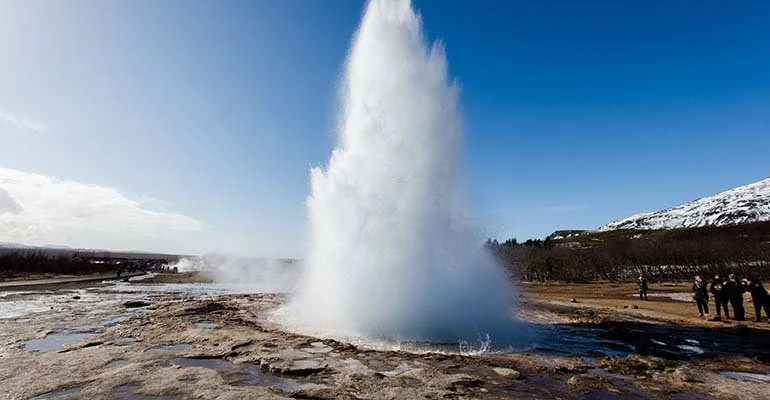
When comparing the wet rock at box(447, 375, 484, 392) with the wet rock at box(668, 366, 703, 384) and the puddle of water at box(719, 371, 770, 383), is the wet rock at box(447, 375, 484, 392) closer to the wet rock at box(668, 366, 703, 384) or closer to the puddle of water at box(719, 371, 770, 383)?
the wet rock at box(668, 366, 703, 384)

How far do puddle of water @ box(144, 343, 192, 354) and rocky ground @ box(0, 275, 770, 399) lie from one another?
3 centimetres

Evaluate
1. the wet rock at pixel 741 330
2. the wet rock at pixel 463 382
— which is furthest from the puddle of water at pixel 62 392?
the wet rock at pixel 741 330

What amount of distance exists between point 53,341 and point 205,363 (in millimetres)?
6529

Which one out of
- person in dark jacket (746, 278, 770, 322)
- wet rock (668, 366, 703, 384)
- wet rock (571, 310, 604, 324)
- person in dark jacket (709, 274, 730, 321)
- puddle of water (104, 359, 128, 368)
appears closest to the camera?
wet rock (668, 366, 703, 384)

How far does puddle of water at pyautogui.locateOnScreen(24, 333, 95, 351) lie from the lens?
11461 millimetres

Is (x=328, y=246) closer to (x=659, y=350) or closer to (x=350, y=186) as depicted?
(x=350, y=186)

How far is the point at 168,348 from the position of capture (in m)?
11.4

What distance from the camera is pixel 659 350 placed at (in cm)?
1221

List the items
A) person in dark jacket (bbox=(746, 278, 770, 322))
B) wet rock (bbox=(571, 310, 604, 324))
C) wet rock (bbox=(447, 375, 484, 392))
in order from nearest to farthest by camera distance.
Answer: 1. wet rock (bbox=(447, 375, 484, 392))
2. person in dark jacket (bbox=(746, 278, 770, 322))
3. wet rock (bbox=(571, 310, 604, 324))

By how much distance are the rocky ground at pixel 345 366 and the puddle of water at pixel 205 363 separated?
0.08 feet

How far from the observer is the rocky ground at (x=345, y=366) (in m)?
7.78

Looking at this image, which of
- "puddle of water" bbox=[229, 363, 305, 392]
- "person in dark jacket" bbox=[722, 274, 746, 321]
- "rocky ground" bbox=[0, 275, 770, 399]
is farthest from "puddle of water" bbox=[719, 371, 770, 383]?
"person in dark jacket" bbox=[722, 274, 746, 321]

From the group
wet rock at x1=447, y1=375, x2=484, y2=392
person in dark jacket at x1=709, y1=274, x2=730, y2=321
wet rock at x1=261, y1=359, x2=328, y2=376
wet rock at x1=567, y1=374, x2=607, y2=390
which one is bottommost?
wet rock at x1=261, y1=359, x2=328, y2=376

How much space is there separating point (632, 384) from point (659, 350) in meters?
4.85
